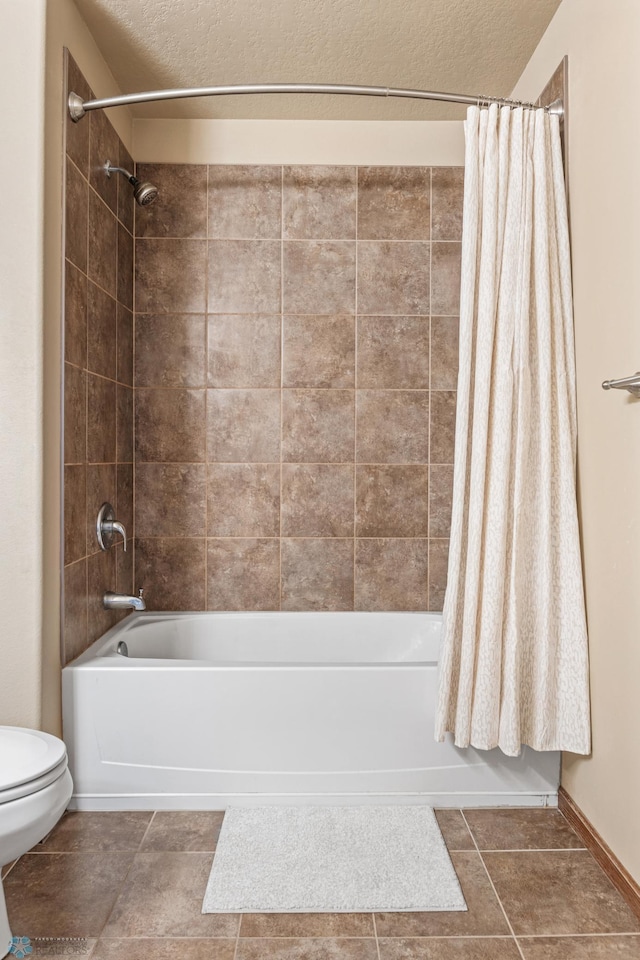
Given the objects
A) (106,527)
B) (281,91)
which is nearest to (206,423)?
(106,527)

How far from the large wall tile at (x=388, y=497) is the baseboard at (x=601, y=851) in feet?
3.89

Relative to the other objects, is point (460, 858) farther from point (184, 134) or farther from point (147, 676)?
point (184, 134)

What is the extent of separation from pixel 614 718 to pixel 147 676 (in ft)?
4.52

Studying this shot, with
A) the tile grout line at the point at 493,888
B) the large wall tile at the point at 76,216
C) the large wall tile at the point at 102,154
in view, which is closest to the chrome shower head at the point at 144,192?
the large wall tile at the point at 102,154

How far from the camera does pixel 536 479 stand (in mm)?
2117

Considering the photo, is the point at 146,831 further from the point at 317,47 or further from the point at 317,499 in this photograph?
the point at 317,47

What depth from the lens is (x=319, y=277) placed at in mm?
2947

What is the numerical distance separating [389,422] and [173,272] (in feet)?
3.63

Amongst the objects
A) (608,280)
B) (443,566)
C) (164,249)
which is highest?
(164,249)

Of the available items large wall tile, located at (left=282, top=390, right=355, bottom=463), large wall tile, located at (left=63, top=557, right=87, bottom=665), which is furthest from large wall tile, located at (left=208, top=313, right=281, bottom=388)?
large wall tile, located at (left=63, top=557, right=87, bottom=665)

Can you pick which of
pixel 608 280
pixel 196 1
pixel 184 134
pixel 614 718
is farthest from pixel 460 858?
pixel 184 134

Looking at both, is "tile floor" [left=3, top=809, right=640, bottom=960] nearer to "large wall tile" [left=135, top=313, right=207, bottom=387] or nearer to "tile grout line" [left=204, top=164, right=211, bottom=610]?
"tile grout line" [left=204, top=164, right=211, bottom=610]

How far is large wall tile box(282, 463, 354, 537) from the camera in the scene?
9.75ft

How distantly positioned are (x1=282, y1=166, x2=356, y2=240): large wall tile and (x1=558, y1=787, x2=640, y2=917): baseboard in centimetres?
230
